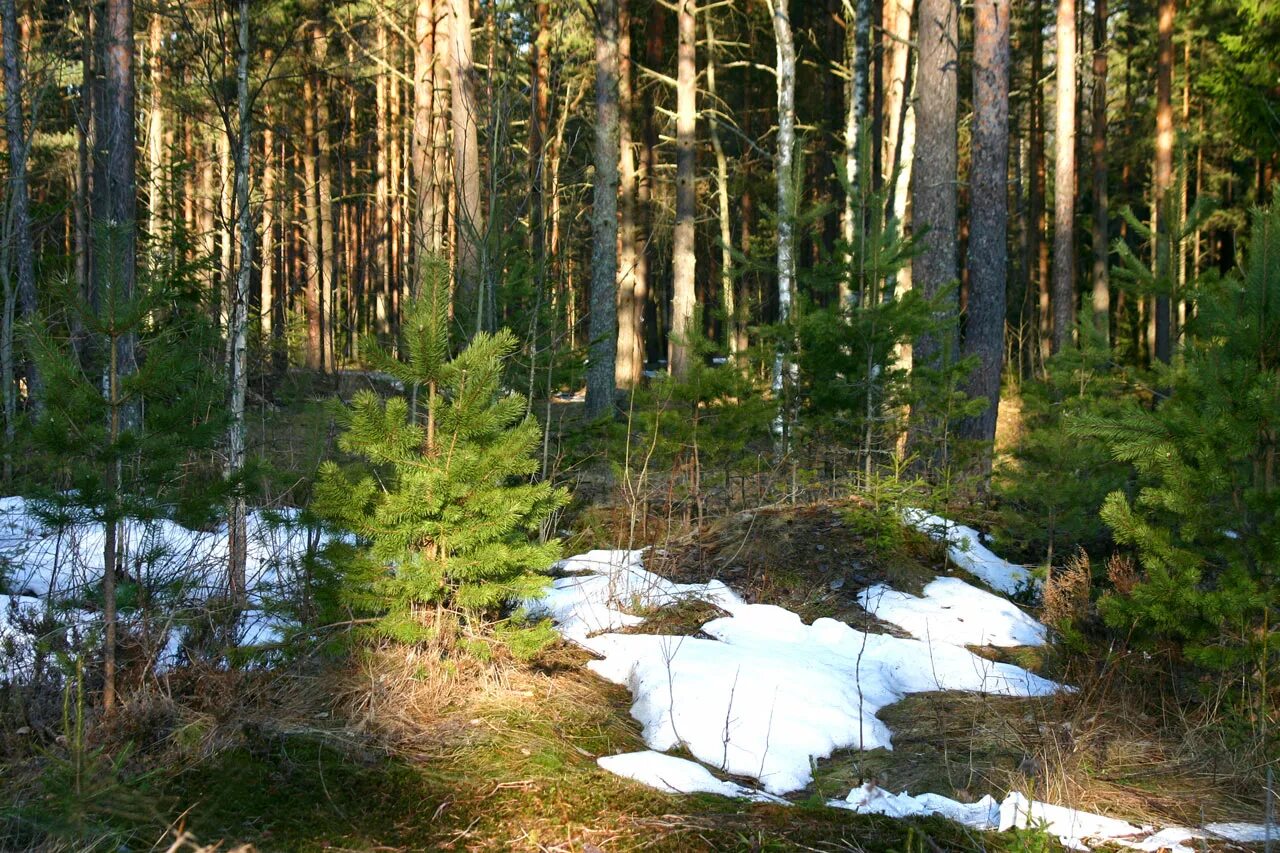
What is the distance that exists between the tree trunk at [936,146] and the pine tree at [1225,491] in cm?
499

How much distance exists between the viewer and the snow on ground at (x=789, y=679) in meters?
3.33

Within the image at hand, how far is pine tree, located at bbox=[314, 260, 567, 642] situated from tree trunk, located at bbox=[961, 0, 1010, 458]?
663 cm

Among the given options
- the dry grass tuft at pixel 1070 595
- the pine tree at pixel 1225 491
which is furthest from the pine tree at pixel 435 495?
the dry grass tuft at pixel 1070 595

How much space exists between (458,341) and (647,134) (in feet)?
→ 56.6

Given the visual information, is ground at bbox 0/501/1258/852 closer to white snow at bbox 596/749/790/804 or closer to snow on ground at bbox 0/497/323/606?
white snow at bbox 596/749/790/804

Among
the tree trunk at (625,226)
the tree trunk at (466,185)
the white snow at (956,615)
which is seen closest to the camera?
the tree trunk at (466,185)

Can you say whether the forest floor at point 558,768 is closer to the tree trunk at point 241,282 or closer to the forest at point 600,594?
the forest at point 600,594

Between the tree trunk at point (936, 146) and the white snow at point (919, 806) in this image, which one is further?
the tree trunk at point (936, 146)

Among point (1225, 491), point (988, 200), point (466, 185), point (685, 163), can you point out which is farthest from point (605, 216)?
point (1225, 491)

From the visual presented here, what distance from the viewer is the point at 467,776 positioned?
3473 millimetres

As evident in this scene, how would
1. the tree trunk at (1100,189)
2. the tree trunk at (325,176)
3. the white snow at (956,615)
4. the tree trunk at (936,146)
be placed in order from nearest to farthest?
the white snow at (956,615)
the tree trunk at (936,146)
the tree trunk at (1100,189)
the tree trunk at (325,176)

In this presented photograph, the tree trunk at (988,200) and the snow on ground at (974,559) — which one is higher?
the tree trunk at (988,200)

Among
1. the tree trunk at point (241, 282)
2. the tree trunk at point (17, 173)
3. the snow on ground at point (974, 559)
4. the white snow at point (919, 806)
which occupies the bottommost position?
the white snow at point (919, 806)

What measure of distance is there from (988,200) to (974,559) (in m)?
4.12
